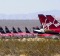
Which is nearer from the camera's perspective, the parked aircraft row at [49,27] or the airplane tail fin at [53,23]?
the parked aircraft row at [49,27]

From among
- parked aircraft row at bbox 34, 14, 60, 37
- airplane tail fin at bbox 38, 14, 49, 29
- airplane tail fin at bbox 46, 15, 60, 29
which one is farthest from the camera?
airplane tail fin at bbox 46, 15, 60, 29

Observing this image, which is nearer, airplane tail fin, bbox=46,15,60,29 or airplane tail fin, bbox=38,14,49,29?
airplane tail fin, bbox=38,14,49,29

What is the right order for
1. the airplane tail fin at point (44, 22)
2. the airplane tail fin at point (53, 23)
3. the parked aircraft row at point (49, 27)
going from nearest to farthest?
the parked aircraft row at point (49, 27)
the airplane tail fin at point (44, 22)
the airplane tail fin at point (53, 23)

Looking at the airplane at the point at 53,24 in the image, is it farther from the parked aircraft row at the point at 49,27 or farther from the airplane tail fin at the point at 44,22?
the airplane tail fin at the point at 44,22

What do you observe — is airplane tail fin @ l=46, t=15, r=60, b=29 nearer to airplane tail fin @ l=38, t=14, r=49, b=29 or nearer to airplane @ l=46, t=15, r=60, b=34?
airplane @ l=46, t=15, r=60, b=34

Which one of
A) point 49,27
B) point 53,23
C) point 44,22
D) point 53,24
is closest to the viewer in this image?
point 49,27

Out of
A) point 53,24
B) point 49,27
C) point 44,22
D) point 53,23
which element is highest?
point 44,22

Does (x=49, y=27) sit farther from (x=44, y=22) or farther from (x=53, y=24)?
(x=44, y=22)

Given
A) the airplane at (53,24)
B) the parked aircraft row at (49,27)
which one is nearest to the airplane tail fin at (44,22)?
the parked aircraft row at (49,27)

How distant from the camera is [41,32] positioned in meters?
50.4

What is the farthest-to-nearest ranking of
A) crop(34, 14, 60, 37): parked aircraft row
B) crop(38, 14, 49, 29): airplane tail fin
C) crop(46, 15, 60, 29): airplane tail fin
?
crop(46, 15, 60, 29): airplane tail fin → crop(38, 14, 49, 29): airplane tail fin → crop(34, 14, 60, 37): parked aircraft row

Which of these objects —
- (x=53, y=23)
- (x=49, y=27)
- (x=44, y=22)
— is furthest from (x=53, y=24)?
(x=44, y=22)

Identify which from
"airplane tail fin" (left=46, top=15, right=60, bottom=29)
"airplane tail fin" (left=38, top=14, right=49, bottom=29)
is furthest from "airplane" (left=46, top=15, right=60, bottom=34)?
"airplane tail fin" (left=38, top=14, right=49, bottom=29)

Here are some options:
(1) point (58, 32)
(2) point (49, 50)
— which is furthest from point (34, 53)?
(1) point (58, 32)
